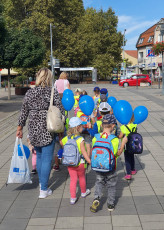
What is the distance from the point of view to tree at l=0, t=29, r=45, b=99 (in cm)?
2033

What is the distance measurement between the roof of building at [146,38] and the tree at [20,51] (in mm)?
38161

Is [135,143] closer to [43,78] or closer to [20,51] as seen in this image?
[43,78]

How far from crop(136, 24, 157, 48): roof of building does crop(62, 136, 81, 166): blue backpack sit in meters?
54.3

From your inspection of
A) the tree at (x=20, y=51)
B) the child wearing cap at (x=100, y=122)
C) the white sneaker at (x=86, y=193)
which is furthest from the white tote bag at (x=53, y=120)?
A: the tree at (x=20, y=51)

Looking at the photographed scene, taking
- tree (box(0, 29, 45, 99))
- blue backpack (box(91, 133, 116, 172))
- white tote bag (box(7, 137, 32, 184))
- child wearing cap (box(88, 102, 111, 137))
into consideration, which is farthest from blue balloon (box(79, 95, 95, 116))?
tree (box(0, 29, 45, 99))

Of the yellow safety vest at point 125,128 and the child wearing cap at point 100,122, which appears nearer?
the yellow safety vest at point 125,128

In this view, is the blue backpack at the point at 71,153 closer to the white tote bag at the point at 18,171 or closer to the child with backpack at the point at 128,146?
the white tote bag at the point at 18,171

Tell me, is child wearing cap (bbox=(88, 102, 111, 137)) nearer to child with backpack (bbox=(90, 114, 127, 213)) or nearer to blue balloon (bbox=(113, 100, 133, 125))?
blue balloon (bbox=(113, 100, 133, 125))

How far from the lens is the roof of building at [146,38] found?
5717cm

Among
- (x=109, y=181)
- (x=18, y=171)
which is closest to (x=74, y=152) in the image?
(x=109, y=181)

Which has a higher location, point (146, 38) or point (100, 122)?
point (146, 38)

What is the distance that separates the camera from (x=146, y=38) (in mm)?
59250

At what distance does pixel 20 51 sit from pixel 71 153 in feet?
58.0

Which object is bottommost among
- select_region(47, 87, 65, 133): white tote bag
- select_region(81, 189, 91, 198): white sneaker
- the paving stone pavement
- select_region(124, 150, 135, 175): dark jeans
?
the paving stone pavement
